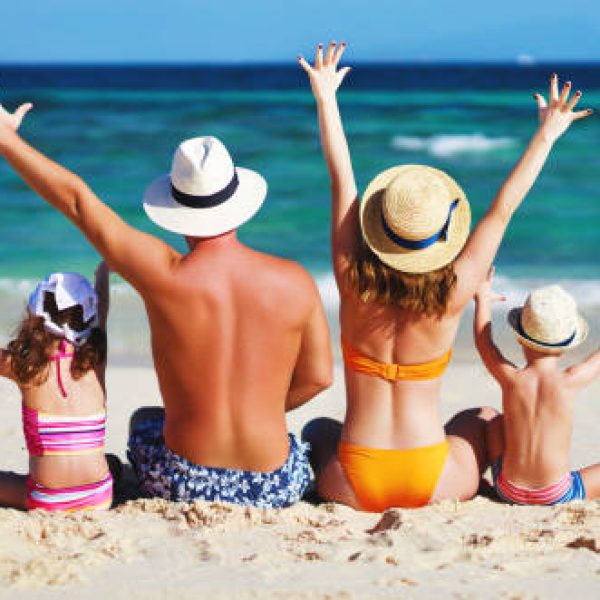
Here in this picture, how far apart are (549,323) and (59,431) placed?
173 centimetres

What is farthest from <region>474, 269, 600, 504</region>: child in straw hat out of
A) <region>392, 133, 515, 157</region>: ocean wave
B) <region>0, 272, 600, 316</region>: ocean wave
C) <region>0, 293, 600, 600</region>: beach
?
<region>392, 133, 515, 157</region>: ocean wave

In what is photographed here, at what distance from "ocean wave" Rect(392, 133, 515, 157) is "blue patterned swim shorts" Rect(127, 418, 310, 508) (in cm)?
1361

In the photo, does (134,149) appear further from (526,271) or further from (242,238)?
(526,271)

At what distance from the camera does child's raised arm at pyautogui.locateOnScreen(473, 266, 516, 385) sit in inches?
157

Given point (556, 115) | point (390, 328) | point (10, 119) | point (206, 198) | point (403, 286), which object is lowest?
point (390, 328)

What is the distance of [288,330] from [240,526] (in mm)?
653

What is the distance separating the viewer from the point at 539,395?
3916 millimetres

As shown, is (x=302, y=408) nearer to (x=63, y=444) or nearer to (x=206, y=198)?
(x=63, y=444)

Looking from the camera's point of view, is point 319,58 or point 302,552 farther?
point 319,58

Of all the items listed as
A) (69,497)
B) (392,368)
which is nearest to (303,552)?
(392,368)

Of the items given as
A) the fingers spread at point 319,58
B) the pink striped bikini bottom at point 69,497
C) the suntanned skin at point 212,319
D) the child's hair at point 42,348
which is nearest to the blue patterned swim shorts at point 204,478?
the suntanned skin at point 212,319

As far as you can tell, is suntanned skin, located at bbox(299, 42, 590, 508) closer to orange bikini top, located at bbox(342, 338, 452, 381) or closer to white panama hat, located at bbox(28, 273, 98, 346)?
orange bikini top, located at bbox(342, 338, 452, 381)

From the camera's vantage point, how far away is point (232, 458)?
12.0 ft

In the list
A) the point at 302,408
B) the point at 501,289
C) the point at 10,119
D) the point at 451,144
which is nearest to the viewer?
the point at 10,119
